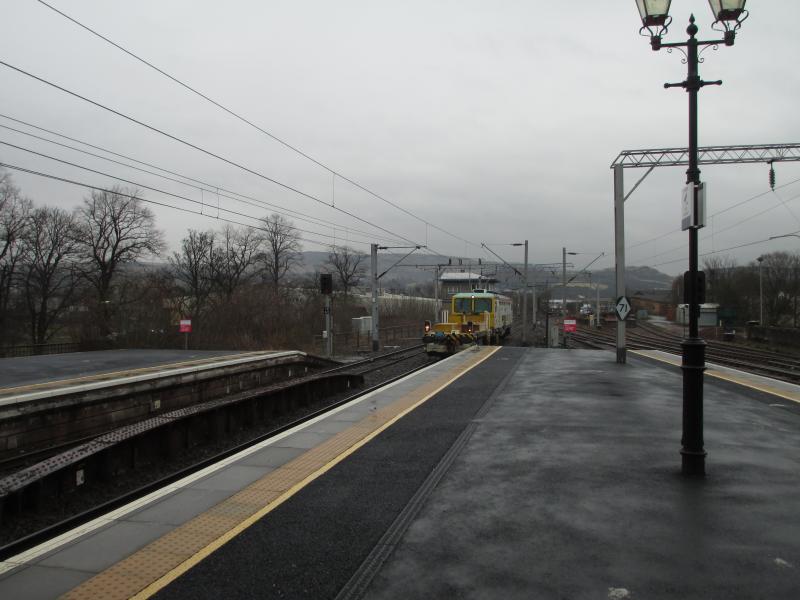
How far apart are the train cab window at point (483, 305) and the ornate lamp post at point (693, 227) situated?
27.9 m

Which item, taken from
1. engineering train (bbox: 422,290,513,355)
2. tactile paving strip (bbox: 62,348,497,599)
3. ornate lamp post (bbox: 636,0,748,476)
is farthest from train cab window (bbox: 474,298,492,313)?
ornate lamp post (bbox: 636,0,748,476)

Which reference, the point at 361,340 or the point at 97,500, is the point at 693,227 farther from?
the point at 361,340

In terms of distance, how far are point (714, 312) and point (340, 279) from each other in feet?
152

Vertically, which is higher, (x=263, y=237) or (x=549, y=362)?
(x=263, y=237)

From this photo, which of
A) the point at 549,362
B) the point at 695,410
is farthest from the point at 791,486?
the point at 549,362

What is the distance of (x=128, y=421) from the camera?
1330 centimetres

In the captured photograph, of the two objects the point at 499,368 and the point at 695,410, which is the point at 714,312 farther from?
the point at 695,410

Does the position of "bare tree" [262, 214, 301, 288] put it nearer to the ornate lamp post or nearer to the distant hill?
the distant hill

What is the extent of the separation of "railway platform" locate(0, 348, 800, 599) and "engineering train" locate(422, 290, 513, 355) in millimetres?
20250

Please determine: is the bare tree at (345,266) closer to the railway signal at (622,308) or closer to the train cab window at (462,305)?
the train cab window at (462,305)

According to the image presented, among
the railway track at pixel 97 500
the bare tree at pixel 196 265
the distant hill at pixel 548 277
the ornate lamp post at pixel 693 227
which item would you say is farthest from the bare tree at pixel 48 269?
the ornate lamp post at pixel 693 227

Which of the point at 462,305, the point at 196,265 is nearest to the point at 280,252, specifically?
the point at 196,265

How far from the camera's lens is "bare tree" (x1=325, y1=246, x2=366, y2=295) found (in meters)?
79.6

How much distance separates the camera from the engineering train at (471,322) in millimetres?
29609
